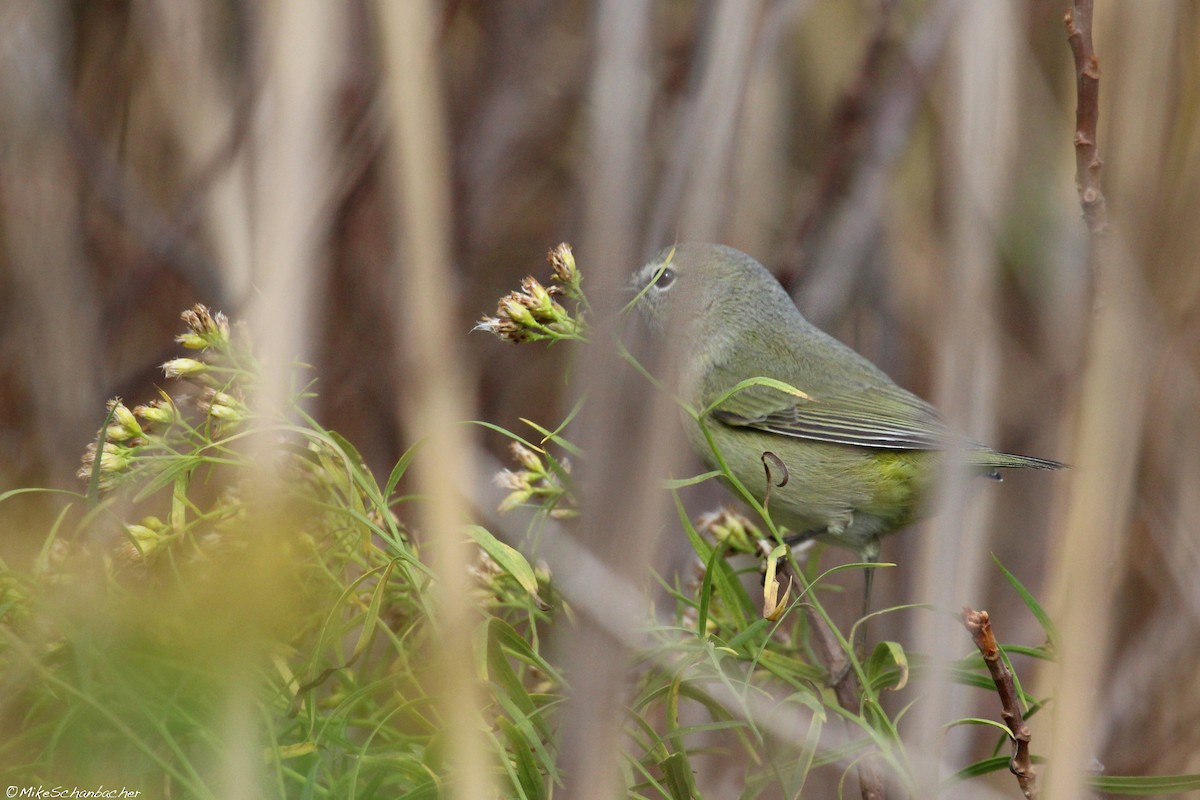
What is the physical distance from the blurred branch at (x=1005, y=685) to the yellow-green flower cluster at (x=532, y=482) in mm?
387

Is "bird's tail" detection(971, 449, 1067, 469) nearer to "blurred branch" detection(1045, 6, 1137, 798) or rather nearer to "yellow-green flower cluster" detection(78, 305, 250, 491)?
"blurred branch" detection(1045, 6, 1137, 798)

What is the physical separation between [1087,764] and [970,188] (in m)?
0.75

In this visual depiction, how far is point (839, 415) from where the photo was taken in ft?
5.76

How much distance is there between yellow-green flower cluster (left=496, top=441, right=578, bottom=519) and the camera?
99 centimetres

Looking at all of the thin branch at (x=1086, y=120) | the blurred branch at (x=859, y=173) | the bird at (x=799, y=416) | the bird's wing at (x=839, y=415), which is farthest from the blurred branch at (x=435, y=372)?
the blurred branch at (x=859, y=173)

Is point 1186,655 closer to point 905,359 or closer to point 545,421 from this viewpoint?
point 905,359

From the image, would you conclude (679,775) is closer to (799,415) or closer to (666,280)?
(799,415)

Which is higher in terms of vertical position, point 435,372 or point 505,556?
point 435,372

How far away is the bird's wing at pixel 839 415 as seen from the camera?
170 centimetres

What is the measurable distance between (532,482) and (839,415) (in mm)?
851

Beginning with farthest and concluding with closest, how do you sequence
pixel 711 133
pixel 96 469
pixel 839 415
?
pixel 839 415, pixel 711 133, pixel 96 469

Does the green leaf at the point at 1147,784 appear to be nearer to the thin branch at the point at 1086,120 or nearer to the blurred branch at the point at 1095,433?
the blurred branch at the point at 1095,433

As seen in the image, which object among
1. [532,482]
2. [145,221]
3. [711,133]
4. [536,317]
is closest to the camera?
[536,317]

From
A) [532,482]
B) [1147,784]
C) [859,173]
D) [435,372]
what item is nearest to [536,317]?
[435,372]
